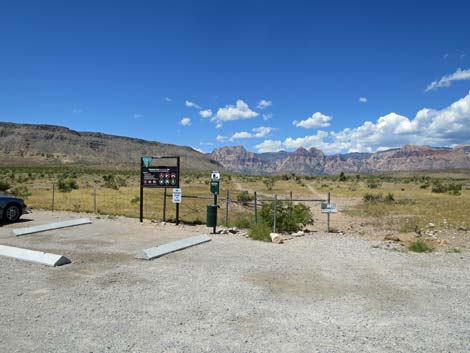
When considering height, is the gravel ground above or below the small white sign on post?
below

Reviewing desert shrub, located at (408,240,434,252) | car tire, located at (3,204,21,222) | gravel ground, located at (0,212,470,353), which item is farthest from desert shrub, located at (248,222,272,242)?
car tire, located at (3,204,21,222)

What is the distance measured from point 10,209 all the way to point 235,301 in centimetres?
1273

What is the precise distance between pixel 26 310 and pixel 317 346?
454 centimetres

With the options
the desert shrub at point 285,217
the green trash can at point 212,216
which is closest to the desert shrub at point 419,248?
the desert shrub at point 285,217

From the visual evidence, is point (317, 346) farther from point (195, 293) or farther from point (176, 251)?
point (176, 251)

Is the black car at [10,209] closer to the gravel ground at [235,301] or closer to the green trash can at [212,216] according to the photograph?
the gravel ground at [235,301]

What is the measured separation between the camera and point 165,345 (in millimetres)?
5184

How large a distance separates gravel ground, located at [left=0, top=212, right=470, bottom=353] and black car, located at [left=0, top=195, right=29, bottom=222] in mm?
4658

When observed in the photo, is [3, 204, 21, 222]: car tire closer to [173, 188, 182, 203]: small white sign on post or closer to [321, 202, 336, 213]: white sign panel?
[173, 188, 182, 203]: small white sign on post

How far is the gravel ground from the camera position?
5348 mm

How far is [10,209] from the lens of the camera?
15906 mm

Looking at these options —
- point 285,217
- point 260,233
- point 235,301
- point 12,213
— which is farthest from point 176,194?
point 235,301

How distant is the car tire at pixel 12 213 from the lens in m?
15.7

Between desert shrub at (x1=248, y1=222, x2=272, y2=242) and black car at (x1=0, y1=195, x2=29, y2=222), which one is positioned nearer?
desert shrub at (x1=248, y1=222, x2=272, y2=242)
